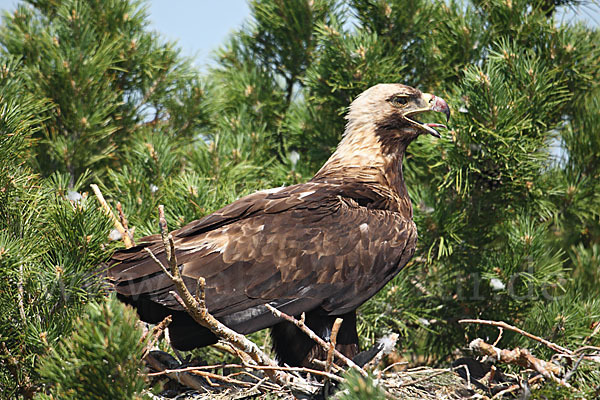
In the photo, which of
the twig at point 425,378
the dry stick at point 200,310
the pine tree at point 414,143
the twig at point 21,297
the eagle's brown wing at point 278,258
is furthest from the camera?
the pine tree at point 414,143

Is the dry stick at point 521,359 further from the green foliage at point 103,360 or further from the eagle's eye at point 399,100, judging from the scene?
the eagle's eye at point 399,100

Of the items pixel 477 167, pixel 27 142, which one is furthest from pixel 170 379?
pixel 477 167

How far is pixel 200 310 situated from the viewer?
8.30 feet

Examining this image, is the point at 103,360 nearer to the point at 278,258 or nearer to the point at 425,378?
the point at 278,258

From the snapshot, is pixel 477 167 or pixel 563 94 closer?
pixel 477 167

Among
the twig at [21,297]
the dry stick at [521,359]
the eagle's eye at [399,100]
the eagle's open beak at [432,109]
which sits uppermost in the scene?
the eagle's eye at [399,100]

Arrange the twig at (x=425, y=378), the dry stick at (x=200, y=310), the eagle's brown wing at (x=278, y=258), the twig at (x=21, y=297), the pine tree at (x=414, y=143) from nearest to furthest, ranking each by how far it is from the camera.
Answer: the dry stick at (x=200, y=310) → the twig at (x=21, y=297) → the twig at (x=425, y=378) → the eagle's brown wing at (x=278, y=258) → the pine tree at (x=414, y=143)

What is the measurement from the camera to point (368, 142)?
4.50 meters

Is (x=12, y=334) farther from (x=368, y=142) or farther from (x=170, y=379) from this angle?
(x=368, y=142)

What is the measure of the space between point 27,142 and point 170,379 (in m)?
1.30

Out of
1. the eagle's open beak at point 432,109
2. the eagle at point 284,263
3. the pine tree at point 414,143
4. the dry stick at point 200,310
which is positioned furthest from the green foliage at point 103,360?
the eagle's open beak at point 432,109

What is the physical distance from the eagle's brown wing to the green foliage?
3.39 feet

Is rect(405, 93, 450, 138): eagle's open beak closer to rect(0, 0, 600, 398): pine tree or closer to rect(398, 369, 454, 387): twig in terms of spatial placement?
rect(0, 0, 600, 398): pine tree

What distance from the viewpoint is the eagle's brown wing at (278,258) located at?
3326 mm
